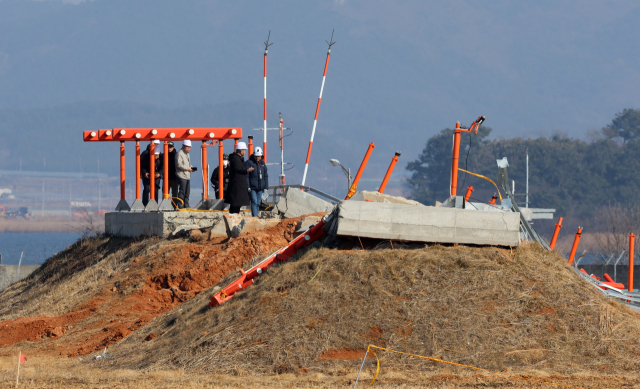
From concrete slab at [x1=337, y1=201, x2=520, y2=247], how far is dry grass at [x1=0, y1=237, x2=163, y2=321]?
22.3ft

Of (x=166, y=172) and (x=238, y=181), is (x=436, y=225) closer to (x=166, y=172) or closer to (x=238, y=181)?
(x=238, y=181)

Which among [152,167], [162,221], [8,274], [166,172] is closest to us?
[162,221]

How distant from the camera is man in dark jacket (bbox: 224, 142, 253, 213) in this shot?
16.1 m

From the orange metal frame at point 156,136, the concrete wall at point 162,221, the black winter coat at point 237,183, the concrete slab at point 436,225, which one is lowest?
the concrete wall at point 162,221

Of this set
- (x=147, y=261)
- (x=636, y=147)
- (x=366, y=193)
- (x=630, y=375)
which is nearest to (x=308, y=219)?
(x=366, y=193)

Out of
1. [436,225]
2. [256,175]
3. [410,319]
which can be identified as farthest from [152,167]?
[410,319]

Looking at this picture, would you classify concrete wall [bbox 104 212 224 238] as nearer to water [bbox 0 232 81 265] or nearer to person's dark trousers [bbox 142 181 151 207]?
person's dark trousers [bbox 142 181 151 207]

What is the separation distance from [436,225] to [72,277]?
1028 cm

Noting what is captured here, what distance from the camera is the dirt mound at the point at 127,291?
511 inches

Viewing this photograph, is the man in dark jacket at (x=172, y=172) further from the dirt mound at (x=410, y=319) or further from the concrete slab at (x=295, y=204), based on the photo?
the dirt mound at (x=410, y=319)

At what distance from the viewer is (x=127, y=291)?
14.5 meters

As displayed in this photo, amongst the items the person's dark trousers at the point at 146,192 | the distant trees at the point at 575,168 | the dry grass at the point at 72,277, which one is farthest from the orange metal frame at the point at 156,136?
the distant trees at the point at 575,168

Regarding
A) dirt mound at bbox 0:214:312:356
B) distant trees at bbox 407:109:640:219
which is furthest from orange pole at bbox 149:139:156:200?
distant trees at bbox 407:109:640:219

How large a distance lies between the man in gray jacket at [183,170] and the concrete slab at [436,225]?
27.6 feet
